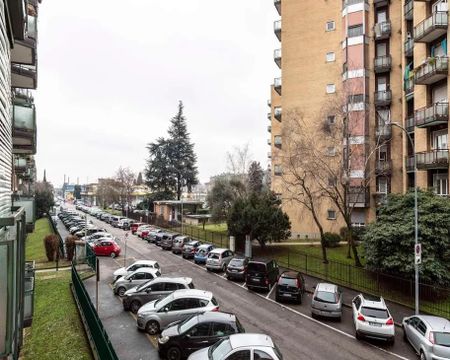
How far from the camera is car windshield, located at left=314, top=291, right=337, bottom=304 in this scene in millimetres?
16266

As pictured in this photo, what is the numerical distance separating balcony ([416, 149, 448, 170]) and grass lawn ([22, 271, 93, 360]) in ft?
77.9

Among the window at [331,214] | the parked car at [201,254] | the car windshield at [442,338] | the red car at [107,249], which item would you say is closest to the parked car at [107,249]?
the red car at [107,249]


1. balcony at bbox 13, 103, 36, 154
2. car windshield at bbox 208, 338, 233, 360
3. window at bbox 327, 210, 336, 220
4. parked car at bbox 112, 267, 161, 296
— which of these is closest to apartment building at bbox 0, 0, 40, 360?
balcony at bbox 13, 103, 36, 154

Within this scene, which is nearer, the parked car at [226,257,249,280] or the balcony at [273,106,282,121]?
the parked car at [226,257,249,280]

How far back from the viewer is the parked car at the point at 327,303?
632 inches

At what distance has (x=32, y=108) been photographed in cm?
1185

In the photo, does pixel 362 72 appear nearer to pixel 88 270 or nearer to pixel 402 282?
pixel 402 282

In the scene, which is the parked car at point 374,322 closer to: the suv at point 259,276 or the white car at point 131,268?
the suv at point 259,276

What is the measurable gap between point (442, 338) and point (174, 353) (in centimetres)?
904

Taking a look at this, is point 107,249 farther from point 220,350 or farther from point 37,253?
point 220,350

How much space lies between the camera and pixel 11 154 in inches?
485

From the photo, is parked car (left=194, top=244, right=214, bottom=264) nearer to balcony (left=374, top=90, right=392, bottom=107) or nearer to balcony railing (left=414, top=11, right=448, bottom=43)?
Answer: balcony (left=374, top=90, right=392, bottom=107)

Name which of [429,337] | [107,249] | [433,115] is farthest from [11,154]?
[433,115]

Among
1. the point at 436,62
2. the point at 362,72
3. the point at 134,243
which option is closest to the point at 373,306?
the point at 436,62
